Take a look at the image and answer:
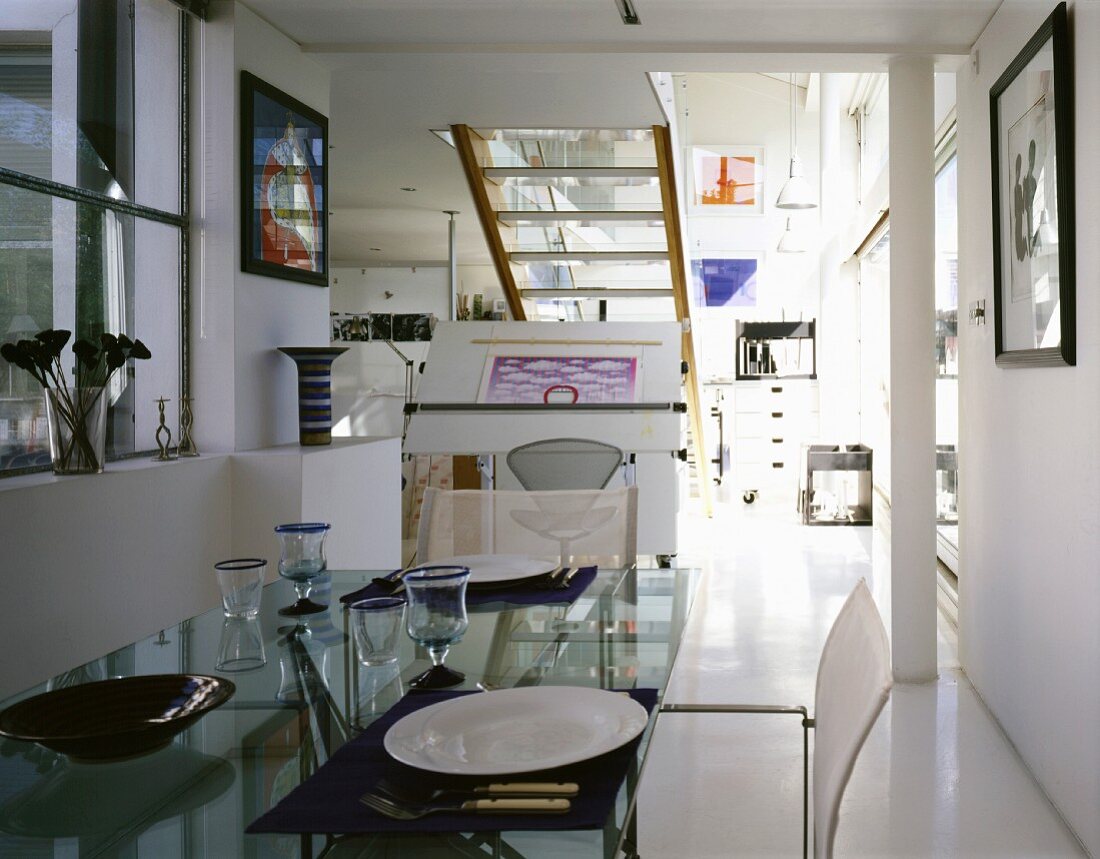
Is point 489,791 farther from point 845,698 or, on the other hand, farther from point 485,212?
point 485,212

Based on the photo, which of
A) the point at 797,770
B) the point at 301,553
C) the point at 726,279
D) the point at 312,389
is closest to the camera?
the point at 301,553

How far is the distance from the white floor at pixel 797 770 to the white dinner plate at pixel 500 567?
2.80ft

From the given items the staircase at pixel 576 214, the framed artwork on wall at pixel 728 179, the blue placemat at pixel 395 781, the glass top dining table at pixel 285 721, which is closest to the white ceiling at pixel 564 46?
the staircase at pixel 576 214

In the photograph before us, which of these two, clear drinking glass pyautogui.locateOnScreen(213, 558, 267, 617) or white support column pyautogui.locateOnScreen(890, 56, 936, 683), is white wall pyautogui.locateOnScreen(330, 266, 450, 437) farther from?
clear drinking glass pyautogui.locateOnScreen(213, 558, 267, 617)

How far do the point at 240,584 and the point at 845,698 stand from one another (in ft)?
3.15

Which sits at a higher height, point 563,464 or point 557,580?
point 563,464

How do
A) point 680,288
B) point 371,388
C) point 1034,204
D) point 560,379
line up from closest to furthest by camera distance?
point 1034,204 → point 560,379 → point 680,288 → point 371,388

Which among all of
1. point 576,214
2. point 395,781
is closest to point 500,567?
point 395,781

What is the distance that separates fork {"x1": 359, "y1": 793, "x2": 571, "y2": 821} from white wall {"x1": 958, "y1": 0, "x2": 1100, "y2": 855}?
6.46 feet

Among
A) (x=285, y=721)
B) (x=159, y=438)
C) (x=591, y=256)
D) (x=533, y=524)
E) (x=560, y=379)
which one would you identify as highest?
(x=591, y=256)

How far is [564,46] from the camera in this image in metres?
4.13

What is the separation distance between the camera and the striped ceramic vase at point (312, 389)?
398cm

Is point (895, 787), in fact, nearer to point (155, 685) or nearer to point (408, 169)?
point (155, 685)

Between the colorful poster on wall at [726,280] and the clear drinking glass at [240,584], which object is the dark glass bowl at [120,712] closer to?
the clear drinking glass at [240,584]
